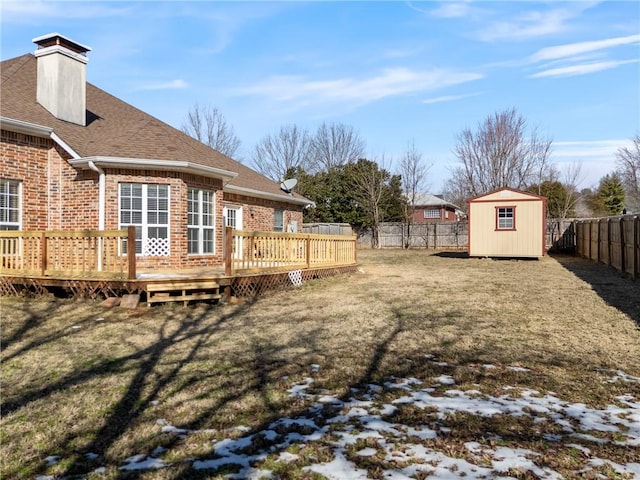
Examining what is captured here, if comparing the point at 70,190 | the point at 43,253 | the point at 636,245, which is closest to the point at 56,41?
the point at 70,190

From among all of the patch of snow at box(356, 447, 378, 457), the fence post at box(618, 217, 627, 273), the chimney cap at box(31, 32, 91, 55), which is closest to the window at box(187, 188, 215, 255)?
the chimney cap at box(31, 32, 91, 55)

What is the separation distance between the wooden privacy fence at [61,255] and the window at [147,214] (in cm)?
141

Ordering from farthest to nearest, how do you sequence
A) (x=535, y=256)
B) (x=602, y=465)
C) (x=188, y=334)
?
(x=535, y=256)
(x=188, y=334)
(x=602, y=465)

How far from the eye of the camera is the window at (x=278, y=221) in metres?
18.6

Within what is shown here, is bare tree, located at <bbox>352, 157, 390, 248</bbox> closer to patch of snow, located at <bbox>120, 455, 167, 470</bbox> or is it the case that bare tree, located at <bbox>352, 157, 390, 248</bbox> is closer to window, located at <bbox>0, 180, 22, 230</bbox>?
window, located at <bbox>0, 180, 22, 230</bbox>

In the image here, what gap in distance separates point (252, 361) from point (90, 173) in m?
8.10

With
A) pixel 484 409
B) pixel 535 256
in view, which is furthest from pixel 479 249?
pixel 484 409

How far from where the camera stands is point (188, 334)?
21.4ft

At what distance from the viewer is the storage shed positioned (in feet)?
66.5

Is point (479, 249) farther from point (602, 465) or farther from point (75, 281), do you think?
point (602, 465)

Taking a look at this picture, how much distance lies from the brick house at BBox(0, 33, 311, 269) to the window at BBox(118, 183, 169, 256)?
0.02m

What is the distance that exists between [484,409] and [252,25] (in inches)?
403

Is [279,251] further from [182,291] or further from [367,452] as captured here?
[367,452]

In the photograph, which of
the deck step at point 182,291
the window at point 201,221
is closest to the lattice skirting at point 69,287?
the deck step at point 182,291
